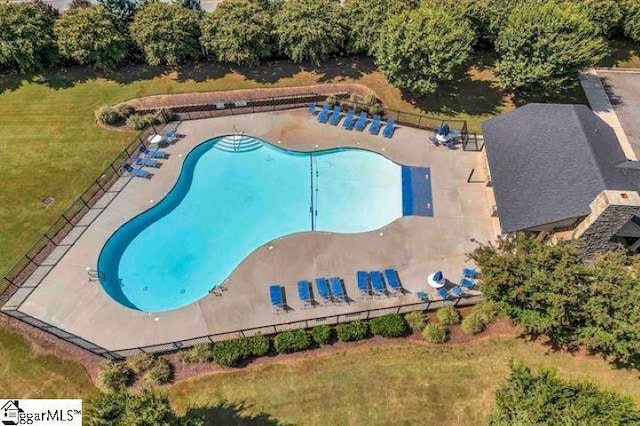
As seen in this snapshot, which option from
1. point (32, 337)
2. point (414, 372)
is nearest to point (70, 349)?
point (32, 337)

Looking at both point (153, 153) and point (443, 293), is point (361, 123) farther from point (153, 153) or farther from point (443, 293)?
point (153, 153)

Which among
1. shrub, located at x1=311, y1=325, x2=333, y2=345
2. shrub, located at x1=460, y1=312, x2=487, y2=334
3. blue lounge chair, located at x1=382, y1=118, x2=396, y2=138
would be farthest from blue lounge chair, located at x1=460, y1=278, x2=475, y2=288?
blue lounge chair, located at x1=382, y1=118, x2=396, y2=138

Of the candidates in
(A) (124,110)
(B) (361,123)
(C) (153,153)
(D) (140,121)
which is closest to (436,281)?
(B) (361,123)

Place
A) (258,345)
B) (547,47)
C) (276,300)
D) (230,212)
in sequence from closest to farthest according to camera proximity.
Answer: (258,345) < (276,300) < (230,212) < (547,47)

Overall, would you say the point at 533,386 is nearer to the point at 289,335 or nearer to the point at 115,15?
the point at 289,335

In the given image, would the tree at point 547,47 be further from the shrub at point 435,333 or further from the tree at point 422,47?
the shrub at point 435,333

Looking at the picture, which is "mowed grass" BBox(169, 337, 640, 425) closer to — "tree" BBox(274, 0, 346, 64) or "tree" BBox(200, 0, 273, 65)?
"tree" BBox(274, 0, 346, 64)
